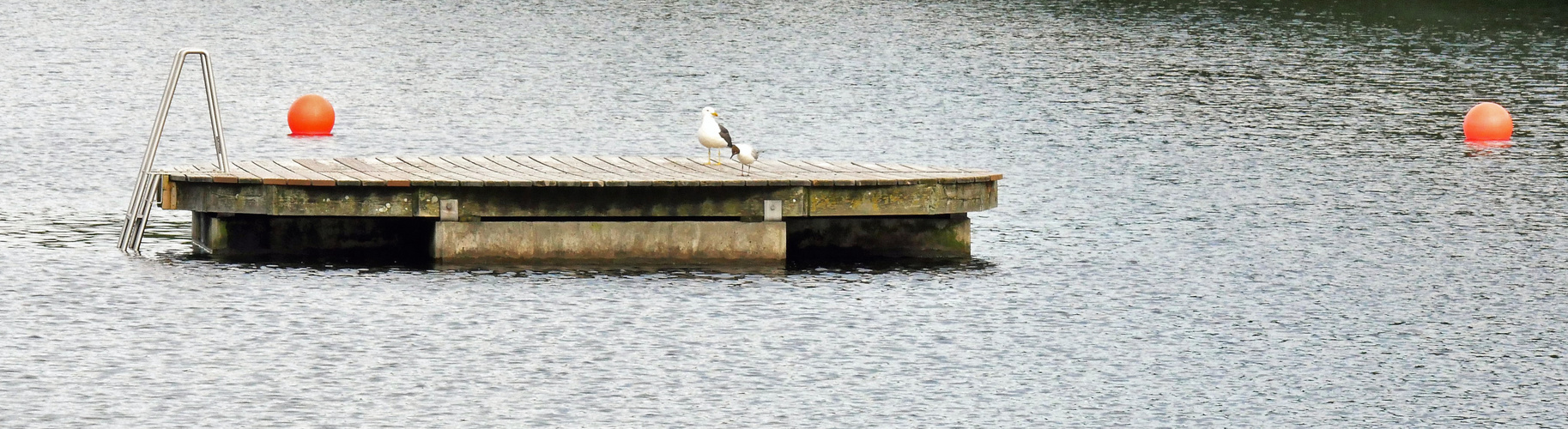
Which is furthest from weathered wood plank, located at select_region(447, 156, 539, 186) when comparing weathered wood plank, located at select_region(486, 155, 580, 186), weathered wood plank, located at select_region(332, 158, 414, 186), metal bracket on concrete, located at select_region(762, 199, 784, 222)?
metal bracket on concrete, located at select_region(762, 199, 784, 222)

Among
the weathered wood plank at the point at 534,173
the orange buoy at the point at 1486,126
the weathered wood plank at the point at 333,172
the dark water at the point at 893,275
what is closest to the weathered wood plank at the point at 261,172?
the weathered wood plank at the point at 333,172

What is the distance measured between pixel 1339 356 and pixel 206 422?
759cm

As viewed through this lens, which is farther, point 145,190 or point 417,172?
point 145,190

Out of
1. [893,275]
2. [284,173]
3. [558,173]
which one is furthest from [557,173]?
[893,275]

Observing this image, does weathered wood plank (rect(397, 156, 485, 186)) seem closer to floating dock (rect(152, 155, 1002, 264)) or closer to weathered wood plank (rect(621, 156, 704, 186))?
floating dock (rect(152, 155, 1002, 264))

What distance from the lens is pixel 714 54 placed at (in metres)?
51.0

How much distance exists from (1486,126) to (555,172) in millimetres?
18486

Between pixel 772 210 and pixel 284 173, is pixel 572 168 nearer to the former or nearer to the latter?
pixel 772 210

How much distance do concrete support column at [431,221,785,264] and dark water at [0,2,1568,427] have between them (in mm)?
578

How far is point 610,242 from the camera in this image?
1970cm

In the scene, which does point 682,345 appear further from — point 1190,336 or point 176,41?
point 176,41

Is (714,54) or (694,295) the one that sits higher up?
(714,54)

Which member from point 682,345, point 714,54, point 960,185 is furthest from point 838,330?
point 714,54

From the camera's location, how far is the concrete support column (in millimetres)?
19484
